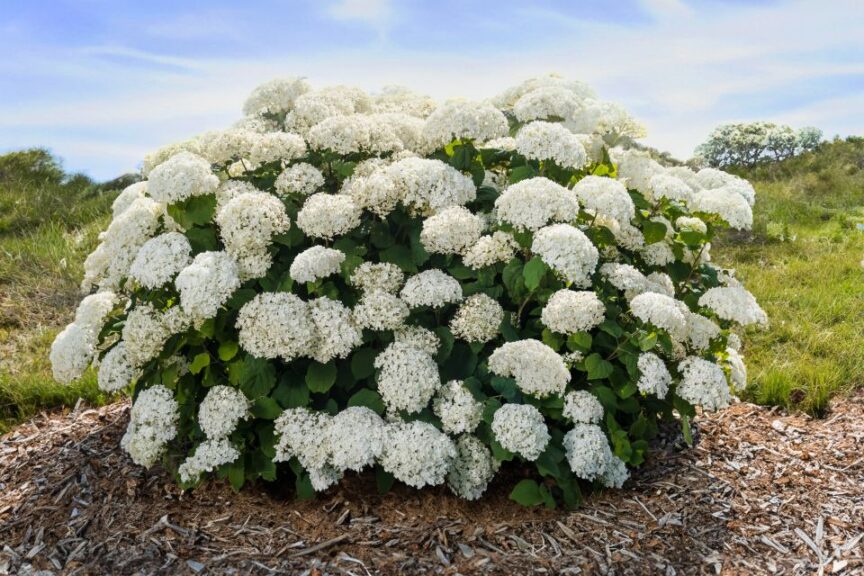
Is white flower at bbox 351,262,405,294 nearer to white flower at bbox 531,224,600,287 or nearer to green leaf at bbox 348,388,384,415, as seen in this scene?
green leaf at bbox 348,388,384,415

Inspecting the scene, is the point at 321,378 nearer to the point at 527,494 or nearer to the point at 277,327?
the point at 277,327

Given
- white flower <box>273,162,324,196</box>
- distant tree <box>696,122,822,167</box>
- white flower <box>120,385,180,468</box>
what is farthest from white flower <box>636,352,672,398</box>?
distant tree <box>696,122,822,167</box>

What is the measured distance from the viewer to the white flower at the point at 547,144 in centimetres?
528

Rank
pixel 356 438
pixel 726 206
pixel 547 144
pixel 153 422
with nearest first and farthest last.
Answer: pixel 356 438 → pixel 547 144 → pixel 153 422 → pixel 726 206

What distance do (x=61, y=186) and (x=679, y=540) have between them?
541 inches

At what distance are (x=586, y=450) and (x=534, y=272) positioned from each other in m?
1.07

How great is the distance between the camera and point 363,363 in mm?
4984

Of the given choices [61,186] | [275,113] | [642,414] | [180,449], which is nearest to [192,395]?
[180,449]

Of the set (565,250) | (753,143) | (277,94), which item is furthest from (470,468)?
(753,143)

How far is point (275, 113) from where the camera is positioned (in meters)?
6.77

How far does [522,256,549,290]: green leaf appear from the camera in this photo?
4.76 meters

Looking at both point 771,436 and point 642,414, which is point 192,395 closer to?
point 642,414

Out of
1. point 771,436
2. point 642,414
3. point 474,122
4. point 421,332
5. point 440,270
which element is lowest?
point 771,436

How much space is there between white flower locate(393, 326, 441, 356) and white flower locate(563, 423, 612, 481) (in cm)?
95
